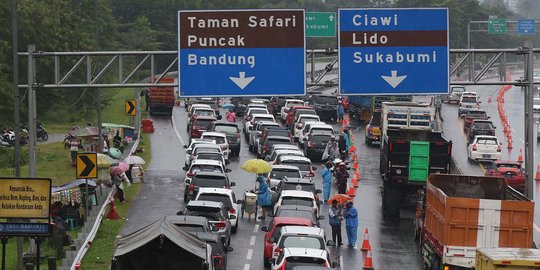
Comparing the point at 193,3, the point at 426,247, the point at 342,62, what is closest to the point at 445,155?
the point at 426,247

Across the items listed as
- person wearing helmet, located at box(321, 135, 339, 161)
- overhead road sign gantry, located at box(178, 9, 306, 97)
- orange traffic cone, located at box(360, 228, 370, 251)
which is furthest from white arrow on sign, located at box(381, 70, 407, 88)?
person wearing helmet, located at box(321, 135, 339, 161)

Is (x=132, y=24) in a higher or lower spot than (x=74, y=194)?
higher

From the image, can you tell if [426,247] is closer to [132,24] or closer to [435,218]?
[435,218]

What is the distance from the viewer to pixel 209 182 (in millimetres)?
40281

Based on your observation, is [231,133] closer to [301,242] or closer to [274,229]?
[274,229]

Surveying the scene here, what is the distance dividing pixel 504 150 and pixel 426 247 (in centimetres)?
3533

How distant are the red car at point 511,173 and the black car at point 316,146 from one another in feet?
30.1

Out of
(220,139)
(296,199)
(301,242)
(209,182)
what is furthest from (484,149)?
(301,242)

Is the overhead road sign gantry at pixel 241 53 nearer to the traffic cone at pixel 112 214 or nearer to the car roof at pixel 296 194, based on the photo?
the car roof at pixel 296 194

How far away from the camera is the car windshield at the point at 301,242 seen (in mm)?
29141

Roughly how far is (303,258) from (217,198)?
878 centimetres

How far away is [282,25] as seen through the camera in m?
28.1

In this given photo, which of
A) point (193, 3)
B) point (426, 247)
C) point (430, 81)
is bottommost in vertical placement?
point (426, 247)

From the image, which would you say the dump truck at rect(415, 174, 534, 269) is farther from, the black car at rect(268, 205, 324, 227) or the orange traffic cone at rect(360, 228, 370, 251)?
the black car at rect(268, 205, 324, 227)
